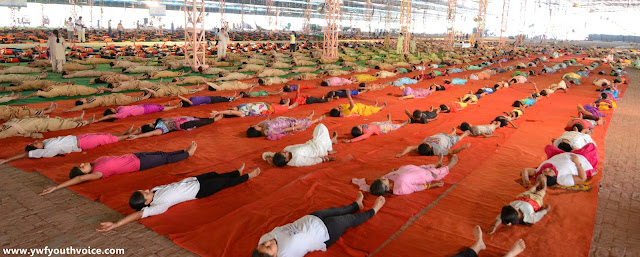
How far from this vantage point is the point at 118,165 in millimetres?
5164

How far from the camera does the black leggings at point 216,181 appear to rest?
467 centimetres

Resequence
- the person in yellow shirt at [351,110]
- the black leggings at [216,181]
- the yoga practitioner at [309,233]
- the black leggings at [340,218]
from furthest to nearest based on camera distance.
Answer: the person in yellow shirt at [351,110]
the black leggings at [216,181]
the black leggings at [340,218]
the yoga practitioner at [309,233]

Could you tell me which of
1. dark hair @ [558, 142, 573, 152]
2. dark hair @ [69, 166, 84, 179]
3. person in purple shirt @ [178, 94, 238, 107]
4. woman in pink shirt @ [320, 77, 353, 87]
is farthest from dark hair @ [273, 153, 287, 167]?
woman in pink shirt @ [320, 77, 353, 87]

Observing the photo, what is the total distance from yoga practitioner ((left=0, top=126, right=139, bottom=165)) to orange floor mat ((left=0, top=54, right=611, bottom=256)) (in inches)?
4.6

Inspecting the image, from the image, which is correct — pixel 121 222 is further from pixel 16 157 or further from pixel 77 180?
pixel 16 157

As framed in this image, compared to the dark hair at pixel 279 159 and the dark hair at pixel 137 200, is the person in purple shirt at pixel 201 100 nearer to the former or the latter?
the dark hair at pixel 279 159

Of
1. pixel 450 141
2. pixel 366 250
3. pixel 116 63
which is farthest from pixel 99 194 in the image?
pixel 116 63

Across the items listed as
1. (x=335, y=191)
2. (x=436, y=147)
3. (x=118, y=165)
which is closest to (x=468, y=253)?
(x=335, y=191)

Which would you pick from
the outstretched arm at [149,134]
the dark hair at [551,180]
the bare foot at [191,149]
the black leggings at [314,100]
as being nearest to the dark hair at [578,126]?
the dark hair at [551,180]

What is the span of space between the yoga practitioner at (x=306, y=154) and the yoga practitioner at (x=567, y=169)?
9.10 feet

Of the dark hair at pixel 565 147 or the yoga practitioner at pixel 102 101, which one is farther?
the yoga practitioner at pixel 102 101

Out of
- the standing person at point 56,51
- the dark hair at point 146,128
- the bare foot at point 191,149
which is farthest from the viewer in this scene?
the standing person at point 56,51

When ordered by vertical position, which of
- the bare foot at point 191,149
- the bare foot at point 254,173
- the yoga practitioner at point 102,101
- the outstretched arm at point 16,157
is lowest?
the bare foot at point 254,173

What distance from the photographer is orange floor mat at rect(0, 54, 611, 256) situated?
3.82 m
